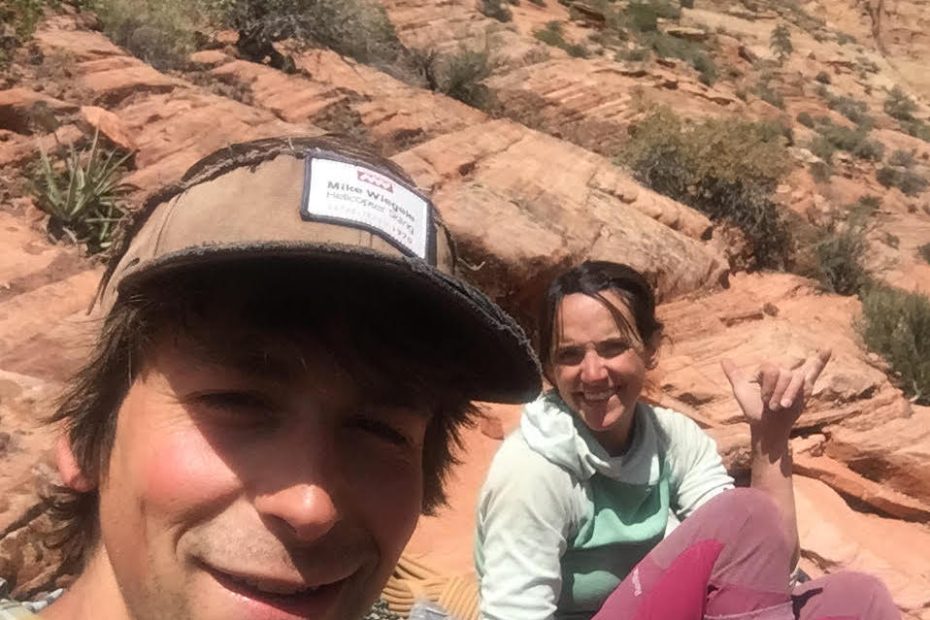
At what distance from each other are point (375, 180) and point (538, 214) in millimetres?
5446

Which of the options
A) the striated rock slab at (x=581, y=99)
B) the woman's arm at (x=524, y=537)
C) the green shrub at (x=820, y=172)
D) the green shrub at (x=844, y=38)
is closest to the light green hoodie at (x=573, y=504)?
the woman's arm at (x=524, y=537)

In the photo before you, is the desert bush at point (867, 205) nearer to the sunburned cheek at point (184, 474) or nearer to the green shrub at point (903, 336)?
the green shrub at point (903, 336)

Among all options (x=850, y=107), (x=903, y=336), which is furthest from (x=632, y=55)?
(x=903, y=336)

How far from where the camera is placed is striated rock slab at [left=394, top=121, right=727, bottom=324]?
19.6ft

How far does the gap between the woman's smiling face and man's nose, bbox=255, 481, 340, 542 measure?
5.09 feet

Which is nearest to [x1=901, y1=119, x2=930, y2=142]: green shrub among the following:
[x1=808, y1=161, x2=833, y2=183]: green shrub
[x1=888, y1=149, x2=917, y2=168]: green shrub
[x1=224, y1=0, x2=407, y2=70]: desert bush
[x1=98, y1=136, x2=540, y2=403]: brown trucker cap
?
[x1=888, y1=149, x2=917, y2=168]: green shrub

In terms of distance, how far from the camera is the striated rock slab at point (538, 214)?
5.99 metres

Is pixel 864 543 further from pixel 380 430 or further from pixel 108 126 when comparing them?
pixel 108 126

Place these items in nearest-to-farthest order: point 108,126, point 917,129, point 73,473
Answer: point 73,473
point 108,126
point 917,129

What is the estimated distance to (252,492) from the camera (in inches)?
39.5

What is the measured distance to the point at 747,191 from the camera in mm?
9406

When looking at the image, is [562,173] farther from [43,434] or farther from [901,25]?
[901,25]

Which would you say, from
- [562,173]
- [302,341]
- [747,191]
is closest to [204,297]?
[302,341]

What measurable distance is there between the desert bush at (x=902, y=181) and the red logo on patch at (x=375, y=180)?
61.9 ft
